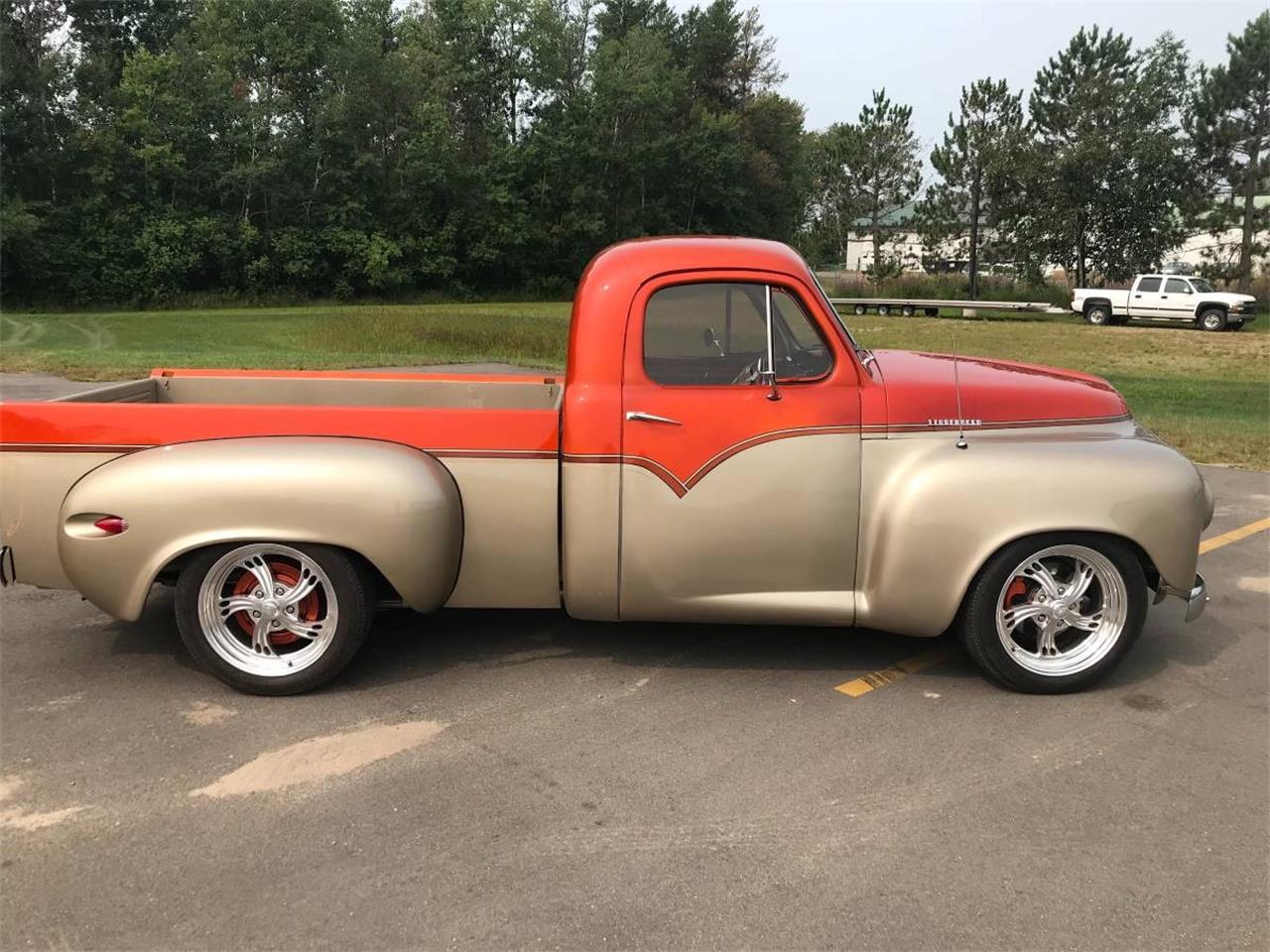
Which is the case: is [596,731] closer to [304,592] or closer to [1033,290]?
[304,592]

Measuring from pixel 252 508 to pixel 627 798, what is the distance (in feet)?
6.01

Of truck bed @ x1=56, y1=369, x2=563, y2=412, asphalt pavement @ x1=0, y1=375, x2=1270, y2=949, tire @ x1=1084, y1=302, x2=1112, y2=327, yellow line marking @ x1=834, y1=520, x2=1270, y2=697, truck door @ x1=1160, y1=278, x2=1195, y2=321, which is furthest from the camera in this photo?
tire @ x1=1084, y1=302, x2=1112, y2=327

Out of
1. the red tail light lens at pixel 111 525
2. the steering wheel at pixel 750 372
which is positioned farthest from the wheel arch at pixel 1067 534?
the red tail light lens at pixel 111 525

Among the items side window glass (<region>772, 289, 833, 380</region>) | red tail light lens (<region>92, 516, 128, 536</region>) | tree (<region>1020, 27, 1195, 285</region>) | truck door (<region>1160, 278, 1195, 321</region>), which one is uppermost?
tree (<region>1020, 27, 1195, 285</region>)

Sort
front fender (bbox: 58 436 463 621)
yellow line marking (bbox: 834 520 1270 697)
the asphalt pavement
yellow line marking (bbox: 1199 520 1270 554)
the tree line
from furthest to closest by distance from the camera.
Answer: the tree line → yellow line marking (bbox: 1199 520 1270 554) → yellow line marking (bbox: 834 520 1270 697) → front fender (bbox: 58 436 463 621) → the asphalt pavement

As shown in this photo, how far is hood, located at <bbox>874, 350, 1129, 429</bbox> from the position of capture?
161 inches

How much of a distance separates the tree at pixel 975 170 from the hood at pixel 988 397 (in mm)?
48384

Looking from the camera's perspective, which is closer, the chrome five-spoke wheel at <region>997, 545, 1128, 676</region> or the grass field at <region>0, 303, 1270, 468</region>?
the chrome five-spoke wheel at <region>997, 545, 1128, 676</region>

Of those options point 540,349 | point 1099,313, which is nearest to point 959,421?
point 540,349

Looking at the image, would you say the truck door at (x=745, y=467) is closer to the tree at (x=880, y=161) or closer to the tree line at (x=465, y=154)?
the tree line at (x=465, y=154)

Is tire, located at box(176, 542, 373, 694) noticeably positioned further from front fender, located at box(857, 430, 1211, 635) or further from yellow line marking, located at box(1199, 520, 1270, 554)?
yellow line marking, located at box(1199, 520, 1270, 554)

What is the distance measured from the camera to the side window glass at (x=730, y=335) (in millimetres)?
4086

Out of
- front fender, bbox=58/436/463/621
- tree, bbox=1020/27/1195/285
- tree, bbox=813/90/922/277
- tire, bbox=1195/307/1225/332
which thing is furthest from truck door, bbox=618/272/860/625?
tree, bbox=813/90/922/277

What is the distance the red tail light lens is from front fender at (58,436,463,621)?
23 mm
